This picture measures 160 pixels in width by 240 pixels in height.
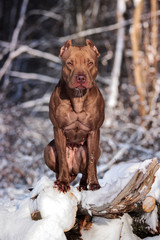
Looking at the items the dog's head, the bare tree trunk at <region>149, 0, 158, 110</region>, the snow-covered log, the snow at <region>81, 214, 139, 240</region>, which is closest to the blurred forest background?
the bare tree trunk at <region>149, 0, 158, 110</region>

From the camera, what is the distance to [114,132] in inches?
322

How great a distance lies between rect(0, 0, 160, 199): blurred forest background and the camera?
7.47m

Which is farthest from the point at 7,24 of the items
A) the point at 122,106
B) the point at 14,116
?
the point at 122,106

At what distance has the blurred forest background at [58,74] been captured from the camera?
7.47 metres

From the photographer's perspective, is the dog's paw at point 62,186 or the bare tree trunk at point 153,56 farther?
the bare tree trunk at point 153,56

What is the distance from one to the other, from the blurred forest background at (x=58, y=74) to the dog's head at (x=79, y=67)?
437 cm

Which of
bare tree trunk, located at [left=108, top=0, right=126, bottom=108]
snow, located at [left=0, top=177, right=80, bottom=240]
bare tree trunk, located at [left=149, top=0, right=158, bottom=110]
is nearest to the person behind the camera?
snow, located at [left=0, top=177, right=80, bottom=240]

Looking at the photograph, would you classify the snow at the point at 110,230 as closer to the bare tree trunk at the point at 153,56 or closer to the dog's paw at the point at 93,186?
the dog's paw at the point at 93,186

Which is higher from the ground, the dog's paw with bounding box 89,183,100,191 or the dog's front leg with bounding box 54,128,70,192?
the dog's front leg with bounding box 54,128,70,192

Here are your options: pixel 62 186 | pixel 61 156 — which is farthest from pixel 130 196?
pixel 61 156

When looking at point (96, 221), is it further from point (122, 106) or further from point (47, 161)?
point (122, 106)

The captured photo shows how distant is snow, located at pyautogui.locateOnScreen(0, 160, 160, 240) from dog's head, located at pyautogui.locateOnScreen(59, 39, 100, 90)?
0.88 metres

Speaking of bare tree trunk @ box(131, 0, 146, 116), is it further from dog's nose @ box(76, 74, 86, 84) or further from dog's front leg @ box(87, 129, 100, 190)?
dog's nose @ box(76, 74, 86, 84)

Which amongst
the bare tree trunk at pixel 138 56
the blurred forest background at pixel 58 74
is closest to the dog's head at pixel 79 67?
the blurred forest background at pixel 58 74
